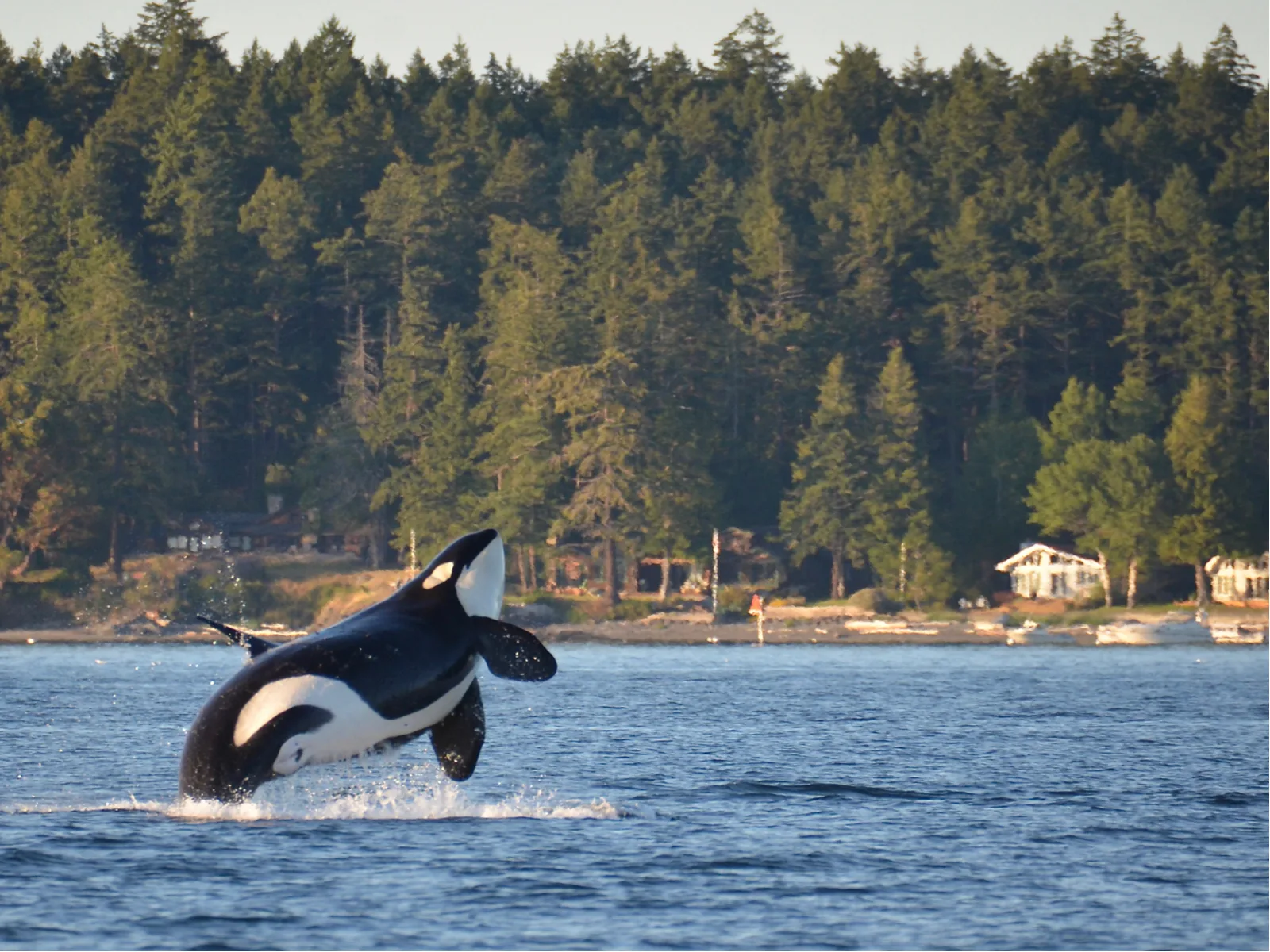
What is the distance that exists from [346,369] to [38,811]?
14347cm

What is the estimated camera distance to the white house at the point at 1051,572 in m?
149

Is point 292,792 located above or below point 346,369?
below

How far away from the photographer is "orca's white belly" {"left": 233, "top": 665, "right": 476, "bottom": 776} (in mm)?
28938

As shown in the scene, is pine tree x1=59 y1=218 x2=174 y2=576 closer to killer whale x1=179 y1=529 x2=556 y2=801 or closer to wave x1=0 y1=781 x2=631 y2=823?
wave x1=0 y1=781 x2=631 y2=823

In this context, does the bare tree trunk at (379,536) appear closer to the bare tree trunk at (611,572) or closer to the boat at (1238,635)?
the bare tree trunk at (611,572)

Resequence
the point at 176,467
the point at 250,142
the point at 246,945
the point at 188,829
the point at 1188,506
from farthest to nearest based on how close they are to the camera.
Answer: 1. the point at 250,142
2. the point at 176,467
3. the point at 1188,506
4. the point at 188,829
5. the point at 246,945

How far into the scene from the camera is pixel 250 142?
655 feet

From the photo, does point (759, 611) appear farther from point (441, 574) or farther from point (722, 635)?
point (441, 574)

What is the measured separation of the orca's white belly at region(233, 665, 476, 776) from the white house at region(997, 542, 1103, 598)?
12276 centimetres

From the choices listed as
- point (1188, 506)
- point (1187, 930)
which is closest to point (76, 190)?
point (1188, 506)

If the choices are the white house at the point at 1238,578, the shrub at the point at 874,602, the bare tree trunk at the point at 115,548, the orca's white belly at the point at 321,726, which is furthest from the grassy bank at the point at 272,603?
the orca's white belly at the point at 321,726

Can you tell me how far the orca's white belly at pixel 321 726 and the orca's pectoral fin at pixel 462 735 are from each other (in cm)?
136

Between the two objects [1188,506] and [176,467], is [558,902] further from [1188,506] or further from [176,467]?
[176,467]

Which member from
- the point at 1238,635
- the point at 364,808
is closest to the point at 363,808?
the point at 364,808
